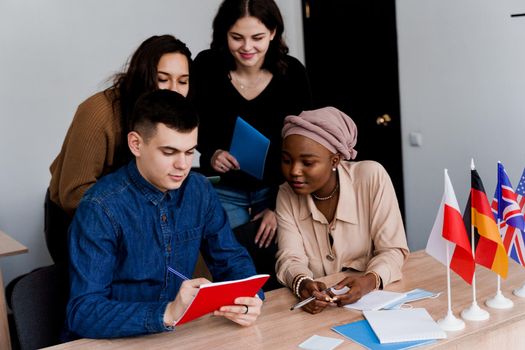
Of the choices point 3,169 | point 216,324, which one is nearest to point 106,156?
point 216,324

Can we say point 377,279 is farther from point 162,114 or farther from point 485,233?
point 162,114

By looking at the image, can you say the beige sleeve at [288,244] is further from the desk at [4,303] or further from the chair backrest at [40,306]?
the desk at [4,303]

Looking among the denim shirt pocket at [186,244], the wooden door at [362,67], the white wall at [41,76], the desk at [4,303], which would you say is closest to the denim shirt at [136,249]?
the denim shirt pocket at [186,244]

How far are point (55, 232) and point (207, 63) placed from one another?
872 mm

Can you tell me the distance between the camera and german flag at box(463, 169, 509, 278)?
179cm

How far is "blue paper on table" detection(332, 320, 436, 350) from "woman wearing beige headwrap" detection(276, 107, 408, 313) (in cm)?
38

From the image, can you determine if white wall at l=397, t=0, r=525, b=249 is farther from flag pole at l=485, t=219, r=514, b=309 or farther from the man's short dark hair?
the man's short dark hair

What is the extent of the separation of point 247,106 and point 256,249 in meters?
0.59

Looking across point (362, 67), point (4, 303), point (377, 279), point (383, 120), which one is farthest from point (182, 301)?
point (362, 67)

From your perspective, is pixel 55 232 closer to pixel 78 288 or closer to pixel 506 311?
pixel 78 288

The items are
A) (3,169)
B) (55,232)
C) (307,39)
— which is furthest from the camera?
(307,39)

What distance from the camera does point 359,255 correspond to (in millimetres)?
2266

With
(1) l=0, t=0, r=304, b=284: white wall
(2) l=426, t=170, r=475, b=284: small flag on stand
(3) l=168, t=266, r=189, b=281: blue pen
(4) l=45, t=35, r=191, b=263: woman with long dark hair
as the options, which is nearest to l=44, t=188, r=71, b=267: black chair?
(4) l=45, t=35, r=191, b=263: woman with long dark hair

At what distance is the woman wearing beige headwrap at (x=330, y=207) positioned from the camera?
2.19 m
